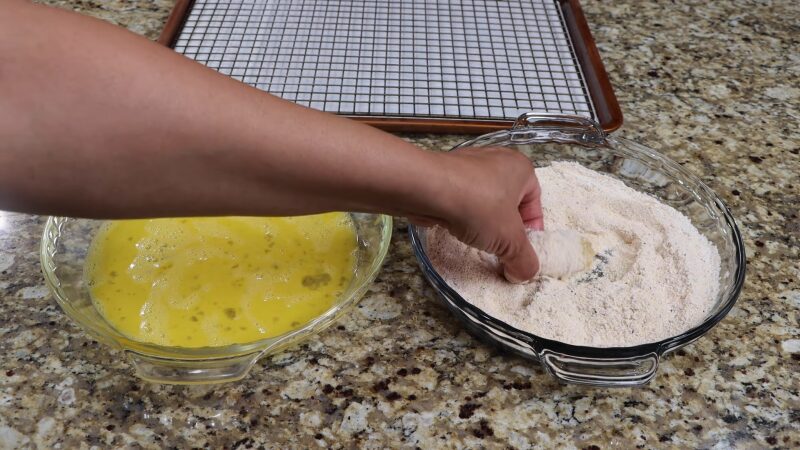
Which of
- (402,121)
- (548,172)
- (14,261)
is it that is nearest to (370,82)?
(402,121)

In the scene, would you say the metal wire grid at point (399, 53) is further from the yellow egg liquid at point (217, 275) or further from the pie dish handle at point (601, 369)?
the pie dish handle at point (601, 369)

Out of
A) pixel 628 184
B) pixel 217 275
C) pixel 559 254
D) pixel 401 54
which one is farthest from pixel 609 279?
pixel 401 54

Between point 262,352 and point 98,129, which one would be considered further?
point 262,352

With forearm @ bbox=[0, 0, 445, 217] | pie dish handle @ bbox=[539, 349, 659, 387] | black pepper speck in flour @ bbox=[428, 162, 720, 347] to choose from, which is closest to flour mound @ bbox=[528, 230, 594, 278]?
black pepper speck in flour @ bbox=[428, 162, 720, 347]

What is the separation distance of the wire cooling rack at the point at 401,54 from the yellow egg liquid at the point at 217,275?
0.87ft

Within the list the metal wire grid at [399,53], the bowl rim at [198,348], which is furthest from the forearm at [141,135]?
the metal wire grid at [399,53]

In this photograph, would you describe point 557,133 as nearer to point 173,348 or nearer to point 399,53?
point 399,53

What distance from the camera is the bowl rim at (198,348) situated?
0.56 metres

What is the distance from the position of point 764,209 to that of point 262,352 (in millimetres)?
653

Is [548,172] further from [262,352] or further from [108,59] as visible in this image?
[108,59]

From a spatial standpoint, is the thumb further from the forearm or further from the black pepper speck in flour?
the forearm

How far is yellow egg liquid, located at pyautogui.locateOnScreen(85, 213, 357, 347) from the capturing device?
2.11ft

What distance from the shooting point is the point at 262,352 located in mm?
582

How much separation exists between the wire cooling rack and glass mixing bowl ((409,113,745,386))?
0.36 feet
